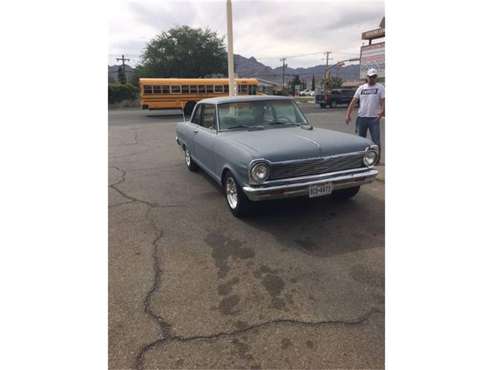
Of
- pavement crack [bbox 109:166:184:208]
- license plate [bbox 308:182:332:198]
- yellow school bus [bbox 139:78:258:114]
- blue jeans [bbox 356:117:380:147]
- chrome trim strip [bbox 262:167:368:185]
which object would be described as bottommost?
pavement crack [bbox 109:166:184:208]

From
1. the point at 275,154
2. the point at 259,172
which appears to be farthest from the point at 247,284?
the point at 275,154

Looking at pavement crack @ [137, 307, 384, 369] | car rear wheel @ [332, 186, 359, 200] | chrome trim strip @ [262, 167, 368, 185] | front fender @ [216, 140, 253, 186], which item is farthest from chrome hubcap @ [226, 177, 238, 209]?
pavement crack @ [137, 307, 384, 369]

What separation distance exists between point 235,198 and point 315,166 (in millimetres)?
1022

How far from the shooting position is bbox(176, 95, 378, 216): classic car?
11.4 feet

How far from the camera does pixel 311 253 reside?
3.12m

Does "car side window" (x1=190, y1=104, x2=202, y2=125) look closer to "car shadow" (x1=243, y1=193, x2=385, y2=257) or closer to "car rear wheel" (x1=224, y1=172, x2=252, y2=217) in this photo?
"car rear wheel" (x1=224, y1=172, x2=252, y2=217)

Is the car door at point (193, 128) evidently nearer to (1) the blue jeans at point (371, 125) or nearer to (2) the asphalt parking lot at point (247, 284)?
(2) the asphalt parking lot at point (247, 284)

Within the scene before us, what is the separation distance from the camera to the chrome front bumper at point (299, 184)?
3432 mm

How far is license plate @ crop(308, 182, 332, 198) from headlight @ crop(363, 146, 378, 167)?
598mm

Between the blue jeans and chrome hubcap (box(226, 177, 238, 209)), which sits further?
the blue jeans

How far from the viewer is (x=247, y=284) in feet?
8.75

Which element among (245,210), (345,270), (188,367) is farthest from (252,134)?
(188,367)

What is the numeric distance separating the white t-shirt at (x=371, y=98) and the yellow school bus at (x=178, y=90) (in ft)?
50.7

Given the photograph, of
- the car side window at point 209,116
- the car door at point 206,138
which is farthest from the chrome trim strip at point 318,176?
the car side window at point 209,116
